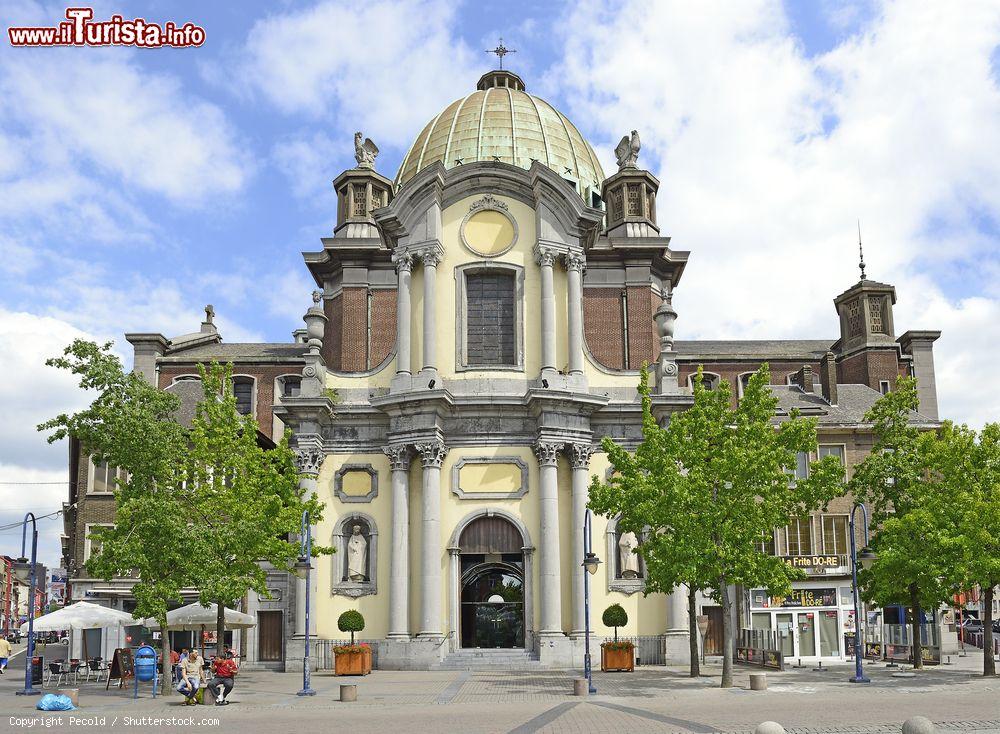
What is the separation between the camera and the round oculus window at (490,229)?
132 ft

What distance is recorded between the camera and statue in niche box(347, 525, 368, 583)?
37.5 m

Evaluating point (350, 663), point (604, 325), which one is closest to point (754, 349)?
point (604, 325)

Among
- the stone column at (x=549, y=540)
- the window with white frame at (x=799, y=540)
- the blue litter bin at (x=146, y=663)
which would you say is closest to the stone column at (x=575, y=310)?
the stone column at (x=549, y=540)

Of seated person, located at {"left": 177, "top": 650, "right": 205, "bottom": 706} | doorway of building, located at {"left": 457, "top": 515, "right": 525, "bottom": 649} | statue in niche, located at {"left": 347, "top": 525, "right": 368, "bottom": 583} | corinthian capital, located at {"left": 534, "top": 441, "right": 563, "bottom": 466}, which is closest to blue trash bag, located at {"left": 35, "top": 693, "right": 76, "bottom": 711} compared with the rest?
seated person, located at {"left": 177, "top": 650, "right": 205, "bottom": 706}

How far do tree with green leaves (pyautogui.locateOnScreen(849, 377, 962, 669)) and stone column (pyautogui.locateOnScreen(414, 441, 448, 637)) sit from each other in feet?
47.0

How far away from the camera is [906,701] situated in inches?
925

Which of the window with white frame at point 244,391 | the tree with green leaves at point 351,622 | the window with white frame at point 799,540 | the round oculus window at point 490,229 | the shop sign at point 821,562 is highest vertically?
the round oculus window at point 490,229

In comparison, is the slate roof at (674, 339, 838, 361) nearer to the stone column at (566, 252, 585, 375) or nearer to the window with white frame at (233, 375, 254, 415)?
the stone column at (566, 252, 585, 375)

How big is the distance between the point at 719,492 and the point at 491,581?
12739mm

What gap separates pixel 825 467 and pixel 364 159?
31726 mm

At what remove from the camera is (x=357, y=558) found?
37.6 metres

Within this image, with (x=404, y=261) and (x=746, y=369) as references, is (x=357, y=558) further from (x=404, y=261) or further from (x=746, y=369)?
(x=746, y=369)

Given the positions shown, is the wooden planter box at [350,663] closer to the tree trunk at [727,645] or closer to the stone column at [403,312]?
the stone column at [403,312]

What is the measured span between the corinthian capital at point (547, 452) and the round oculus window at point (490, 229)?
816 centimetres
